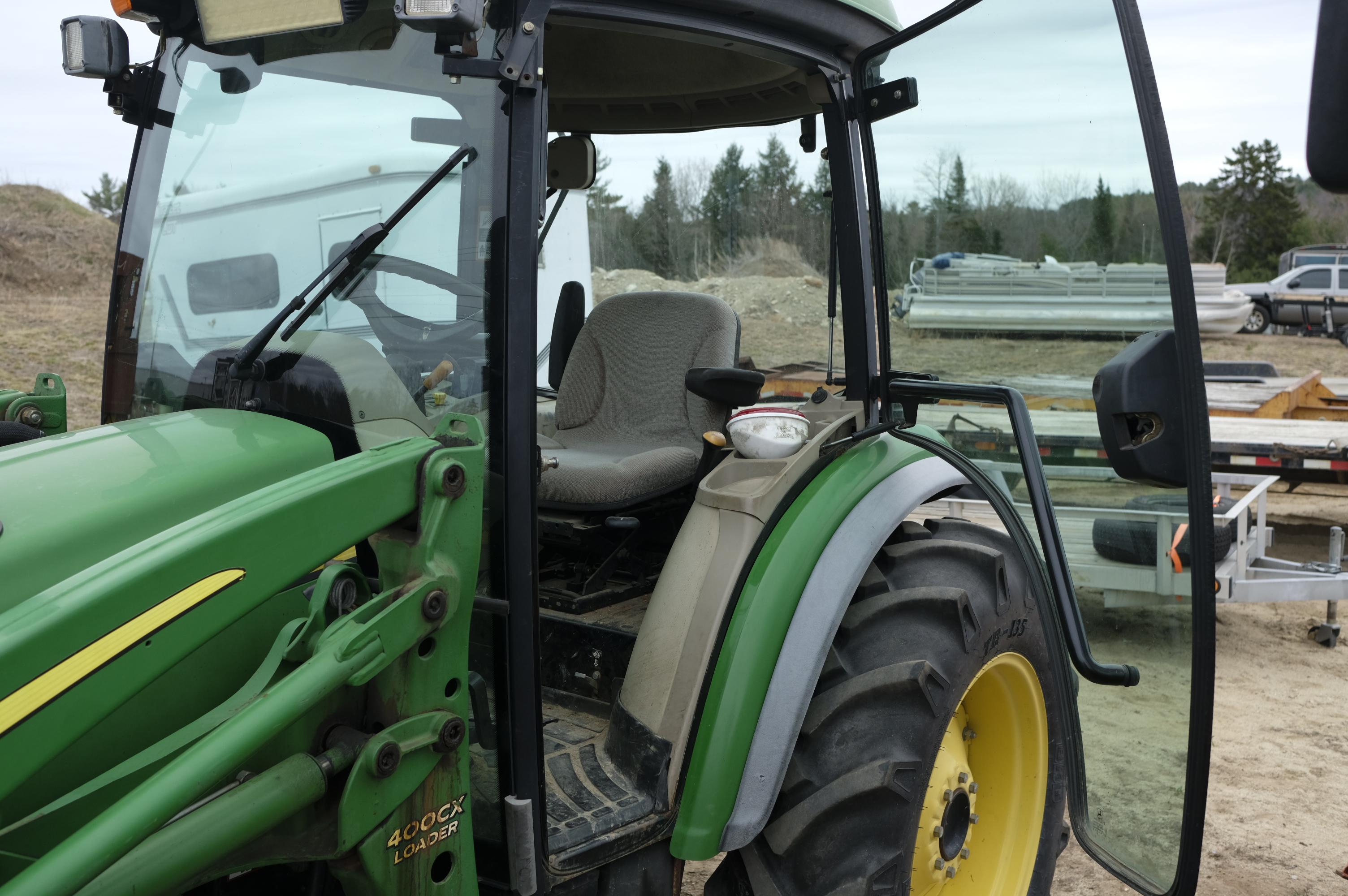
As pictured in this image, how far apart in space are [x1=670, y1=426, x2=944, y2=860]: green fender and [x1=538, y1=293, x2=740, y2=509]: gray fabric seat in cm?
79

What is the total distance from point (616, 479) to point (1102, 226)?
1417 millimetres

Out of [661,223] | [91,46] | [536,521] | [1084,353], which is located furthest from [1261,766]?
[91,46]

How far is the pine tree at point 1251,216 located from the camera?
88.2ft

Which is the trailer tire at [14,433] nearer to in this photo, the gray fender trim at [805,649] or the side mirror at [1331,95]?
the gray fender trim at [805,649]

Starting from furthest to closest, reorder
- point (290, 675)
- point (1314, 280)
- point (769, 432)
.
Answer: point (1314, 280)
point (769, 432)
point (290, 675)

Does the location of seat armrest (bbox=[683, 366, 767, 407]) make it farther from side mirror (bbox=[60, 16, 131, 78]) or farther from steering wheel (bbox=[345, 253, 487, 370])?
side mirror (bbox=[60, 16, 131, 78])

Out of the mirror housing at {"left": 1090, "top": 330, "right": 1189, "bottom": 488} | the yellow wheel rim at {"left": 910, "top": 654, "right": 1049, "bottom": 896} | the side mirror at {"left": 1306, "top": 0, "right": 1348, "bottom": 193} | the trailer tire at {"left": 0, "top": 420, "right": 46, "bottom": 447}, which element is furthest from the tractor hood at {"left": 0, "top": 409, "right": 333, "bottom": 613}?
the yellow wheel rim at {"left": 910, "top": 654, "right": 1049, "bottom": 896}

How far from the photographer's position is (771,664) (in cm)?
218

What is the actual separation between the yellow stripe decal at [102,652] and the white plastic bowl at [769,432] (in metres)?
1.32

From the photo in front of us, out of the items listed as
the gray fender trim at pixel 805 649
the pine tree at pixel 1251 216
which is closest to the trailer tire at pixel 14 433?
the gray fender trim at pixel 805 649

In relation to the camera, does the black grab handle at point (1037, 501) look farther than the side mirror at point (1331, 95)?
Yes

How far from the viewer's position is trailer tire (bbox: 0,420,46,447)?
2.25 metres

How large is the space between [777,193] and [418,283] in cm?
131

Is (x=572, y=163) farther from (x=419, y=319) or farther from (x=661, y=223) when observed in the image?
(x=419, y=319)
